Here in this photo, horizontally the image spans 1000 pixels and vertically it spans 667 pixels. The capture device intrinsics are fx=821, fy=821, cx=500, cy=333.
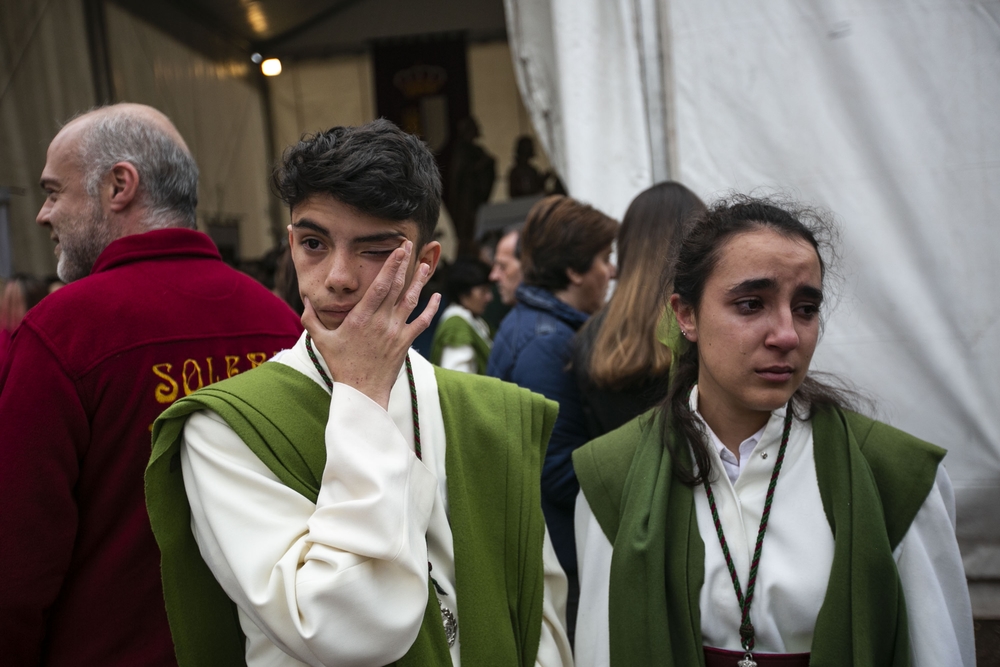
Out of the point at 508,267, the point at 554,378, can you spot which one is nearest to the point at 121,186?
the point at 554,378

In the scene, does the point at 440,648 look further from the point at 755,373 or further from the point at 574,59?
the point at 574,59

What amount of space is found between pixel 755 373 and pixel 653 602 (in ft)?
1.63

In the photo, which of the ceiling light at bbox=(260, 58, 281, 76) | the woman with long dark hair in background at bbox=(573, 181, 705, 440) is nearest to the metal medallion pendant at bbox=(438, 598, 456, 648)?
the woman with long dark hair in background at bbox=(573, 181, 705, 440)

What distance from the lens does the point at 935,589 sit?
5.03 feet

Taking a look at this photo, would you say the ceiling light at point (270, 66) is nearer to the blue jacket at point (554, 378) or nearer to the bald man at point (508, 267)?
the bald man at point (508, 267)

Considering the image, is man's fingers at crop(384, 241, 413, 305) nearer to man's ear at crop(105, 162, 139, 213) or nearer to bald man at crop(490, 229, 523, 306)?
man's ear at crop(105, 162, 139, 213)

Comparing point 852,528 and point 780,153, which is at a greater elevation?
point 780,153

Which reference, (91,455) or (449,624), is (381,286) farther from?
(91,455)

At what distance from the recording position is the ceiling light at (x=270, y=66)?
41.3 feet

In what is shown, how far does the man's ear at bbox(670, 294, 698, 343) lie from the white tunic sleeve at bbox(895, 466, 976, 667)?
544 millimetres

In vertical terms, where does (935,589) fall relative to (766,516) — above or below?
below

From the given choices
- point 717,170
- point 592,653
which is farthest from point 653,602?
point 717,170

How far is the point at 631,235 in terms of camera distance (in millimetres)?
2617

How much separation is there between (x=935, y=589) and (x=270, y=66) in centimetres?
1276
